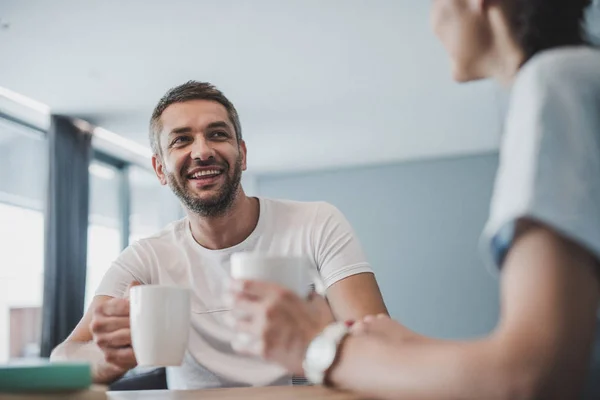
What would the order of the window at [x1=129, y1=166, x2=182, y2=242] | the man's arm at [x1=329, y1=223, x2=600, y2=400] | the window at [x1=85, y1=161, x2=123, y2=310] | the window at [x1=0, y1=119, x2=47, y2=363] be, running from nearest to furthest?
the man's arm at [x1=329, y1=223, x2=600, y2=400], the window at [x1=0, y1=119, x2=47, y2=363], the window at [x1=85, y1=161, x2=123, y2=310], the window at [x1=129, y1=166, x2=182, y2=242]

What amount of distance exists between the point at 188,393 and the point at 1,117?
201 inches

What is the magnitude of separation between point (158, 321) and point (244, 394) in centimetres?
18

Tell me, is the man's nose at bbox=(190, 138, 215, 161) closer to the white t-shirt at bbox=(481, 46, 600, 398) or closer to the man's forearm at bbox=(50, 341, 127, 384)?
the man's forearm at bbox=(50, 341, 127, 384)

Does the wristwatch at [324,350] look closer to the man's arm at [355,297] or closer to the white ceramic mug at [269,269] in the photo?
the white ceramic mug at [269,269]

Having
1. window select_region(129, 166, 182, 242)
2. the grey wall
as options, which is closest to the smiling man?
window select_region(129, 166, 182, 242)

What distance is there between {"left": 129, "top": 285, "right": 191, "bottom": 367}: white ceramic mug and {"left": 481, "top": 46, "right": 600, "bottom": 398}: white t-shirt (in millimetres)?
578

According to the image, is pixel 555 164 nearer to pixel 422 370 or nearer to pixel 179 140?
pixel 422 370

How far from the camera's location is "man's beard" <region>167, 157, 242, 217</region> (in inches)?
68.1

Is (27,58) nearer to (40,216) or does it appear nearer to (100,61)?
(100,61)

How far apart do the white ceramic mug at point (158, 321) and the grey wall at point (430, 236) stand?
7.12m

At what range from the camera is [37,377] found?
77cm

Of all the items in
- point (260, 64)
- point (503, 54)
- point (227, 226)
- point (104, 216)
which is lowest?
point (227, 226)

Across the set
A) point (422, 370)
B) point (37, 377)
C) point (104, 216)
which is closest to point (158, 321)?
point (37, 377)

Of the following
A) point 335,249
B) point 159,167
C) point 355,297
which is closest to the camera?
point 355,297
